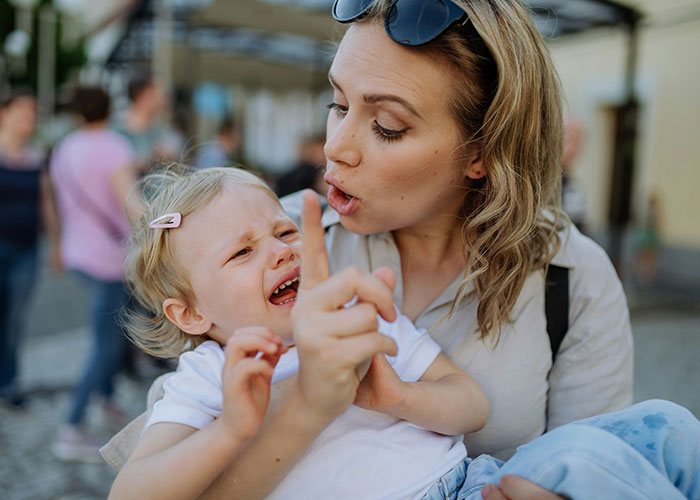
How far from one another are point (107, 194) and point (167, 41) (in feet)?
13.9

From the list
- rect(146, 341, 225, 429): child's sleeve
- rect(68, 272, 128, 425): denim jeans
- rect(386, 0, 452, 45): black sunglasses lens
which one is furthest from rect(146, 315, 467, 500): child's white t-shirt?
rect(68, 272, 128, 425): denim jeans

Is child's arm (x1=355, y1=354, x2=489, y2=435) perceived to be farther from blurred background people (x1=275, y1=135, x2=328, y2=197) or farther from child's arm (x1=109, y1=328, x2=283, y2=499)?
blurred background people (x1=275, y1=135, x2=328, y2=197)

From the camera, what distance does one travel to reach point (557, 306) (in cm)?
158

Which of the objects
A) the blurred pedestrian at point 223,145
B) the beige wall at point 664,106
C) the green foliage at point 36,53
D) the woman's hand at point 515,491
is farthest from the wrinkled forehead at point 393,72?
the green foliage at point 36,53

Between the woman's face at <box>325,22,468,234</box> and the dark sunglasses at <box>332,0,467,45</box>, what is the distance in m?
0.03

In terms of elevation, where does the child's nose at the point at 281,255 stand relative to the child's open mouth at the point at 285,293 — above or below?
above

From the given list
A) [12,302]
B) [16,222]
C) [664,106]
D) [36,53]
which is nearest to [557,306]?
[16,222]

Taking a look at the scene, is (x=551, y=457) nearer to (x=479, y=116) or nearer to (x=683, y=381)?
(x=479, y=116)

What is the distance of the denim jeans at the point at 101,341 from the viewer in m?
3.92

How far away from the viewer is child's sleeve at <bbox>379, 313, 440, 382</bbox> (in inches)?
57.9

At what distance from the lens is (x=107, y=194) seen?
4.02 meters

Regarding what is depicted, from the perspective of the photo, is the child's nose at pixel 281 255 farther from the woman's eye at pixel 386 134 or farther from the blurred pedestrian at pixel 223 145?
the blurred pedestrian at pixel 223 145

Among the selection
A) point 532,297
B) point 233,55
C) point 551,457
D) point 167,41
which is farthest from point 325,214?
point 233,55

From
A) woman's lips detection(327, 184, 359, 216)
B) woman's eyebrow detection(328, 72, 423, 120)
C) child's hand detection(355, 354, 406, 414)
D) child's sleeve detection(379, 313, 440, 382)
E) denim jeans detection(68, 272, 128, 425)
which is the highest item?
woman's eyebrow detection(328, 72, 423, 120)
